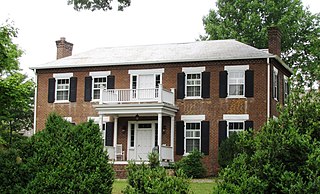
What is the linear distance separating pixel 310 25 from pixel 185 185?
32.4 m

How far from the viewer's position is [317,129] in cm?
819

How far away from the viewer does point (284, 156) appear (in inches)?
316

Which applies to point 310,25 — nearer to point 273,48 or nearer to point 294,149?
point 273,48

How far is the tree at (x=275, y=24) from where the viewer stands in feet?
124

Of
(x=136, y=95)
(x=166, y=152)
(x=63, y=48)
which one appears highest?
(x=63, y=48)

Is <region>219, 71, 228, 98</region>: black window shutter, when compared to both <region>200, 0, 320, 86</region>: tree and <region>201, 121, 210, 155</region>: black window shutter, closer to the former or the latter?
<region>201, 121, 210, 155</region>: black window shutter

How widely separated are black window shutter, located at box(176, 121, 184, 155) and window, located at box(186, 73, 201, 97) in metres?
1.53

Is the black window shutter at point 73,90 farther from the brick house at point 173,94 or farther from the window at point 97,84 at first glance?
the window at point 97,84

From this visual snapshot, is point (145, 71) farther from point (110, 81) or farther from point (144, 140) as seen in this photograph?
point (144, 140)

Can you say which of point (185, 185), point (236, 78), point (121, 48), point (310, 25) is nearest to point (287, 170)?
point (185, 185)

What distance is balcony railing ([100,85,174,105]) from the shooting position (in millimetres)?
25922

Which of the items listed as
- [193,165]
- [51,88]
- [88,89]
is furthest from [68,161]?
[51,88]

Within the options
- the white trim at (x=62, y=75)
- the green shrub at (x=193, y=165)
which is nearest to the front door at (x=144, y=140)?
the green shrub at (x=193, y=165)

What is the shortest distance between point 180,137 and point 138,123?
97.4 inches
